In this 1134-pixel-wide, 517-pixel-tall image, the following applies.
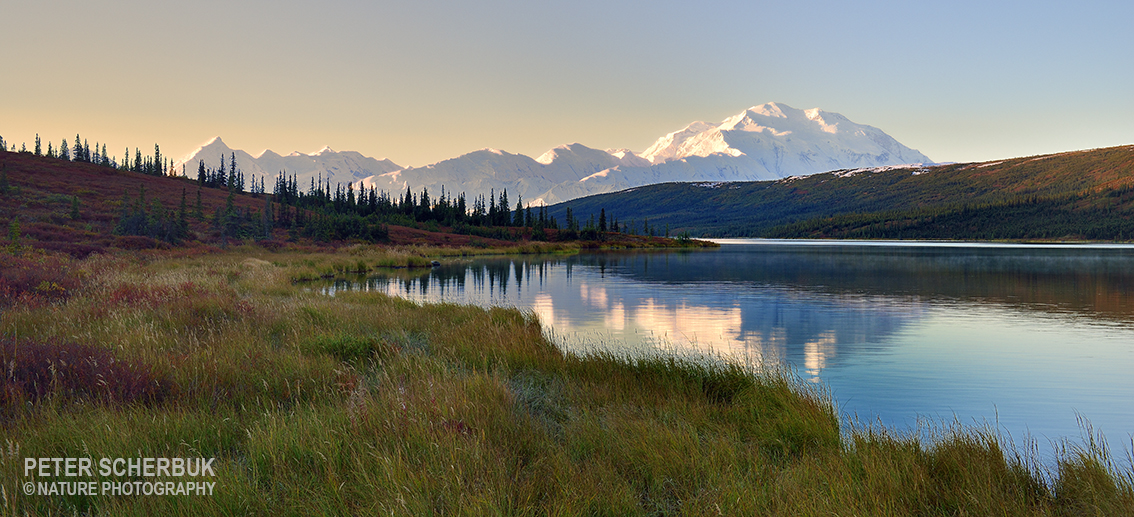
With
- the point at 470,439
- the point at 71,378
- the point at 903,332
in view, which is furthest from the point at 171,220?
the point at 470,439

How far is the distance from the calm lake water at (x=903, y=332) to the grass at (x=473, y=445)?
190cm

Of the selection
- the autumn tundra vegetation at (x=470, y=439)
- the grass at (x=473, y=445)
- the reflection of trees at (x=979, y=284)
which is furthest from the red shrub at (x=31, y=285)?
the reflection of trees at (x=979, y=284)

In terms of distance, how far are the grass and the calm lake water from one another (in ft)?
6.22

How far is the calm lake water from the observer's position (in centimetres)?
1174

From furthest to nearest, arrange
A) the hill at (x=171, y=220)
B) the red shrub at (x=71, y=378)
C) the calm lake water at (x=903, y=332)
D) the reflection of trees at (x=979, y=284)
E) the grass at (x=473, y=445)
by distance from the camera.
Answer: the hill at (x=171, y=220) → the reflection of trees at (x=979, y=284) → the calm lake water at (x=903, y=332) → the red shrub at (x=71, y=378) → the grass at (x=473, y=445)

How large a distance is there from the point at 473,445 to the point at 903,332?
19962mm

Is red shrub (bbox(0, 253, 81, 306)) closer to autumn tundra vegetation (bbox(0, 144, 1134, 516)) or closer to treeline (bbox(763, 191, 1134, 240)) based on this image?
autumn tundra vegetation (bbox(0, 144, 1134, 516))

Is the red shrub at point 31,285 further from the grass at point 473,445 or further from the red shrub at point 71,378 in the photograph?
the red shrub at point 71,378

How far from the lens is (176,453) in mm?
5230

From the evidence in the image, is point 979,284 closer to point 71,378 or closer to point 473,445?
→ point 473,445

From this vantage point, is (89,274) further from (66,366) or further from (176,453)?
(176,453)

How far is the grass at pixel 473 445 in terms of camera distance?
4629mm

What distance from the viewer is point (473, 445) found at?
5430 mm

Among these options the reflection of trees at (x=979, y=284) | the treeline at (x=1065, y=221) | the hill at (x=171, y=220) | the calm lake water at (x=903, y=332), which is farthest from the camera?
the treeline at (x=1065, y=221)
